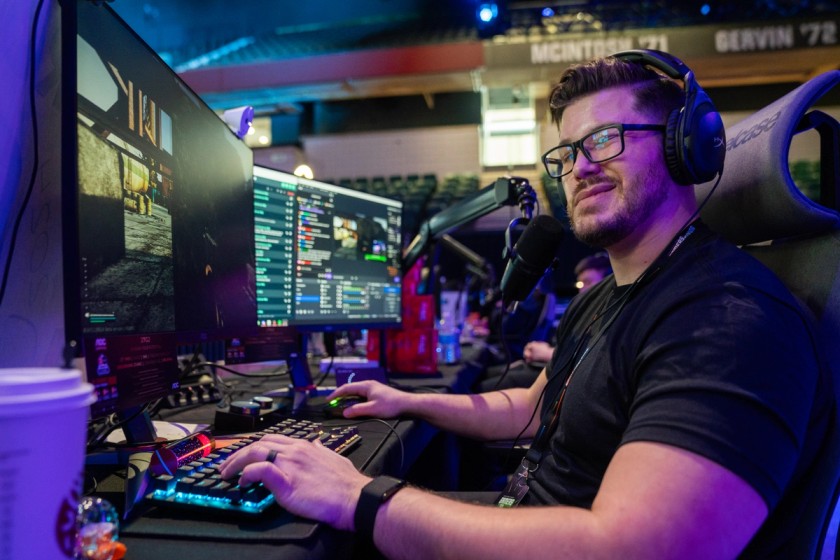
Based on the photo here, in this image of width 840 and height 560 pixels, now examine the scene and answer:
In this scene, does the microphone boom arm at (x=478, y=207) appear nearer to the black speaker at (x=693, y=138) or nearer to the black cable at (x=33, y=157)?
the black speaker at (x=693, y=138)

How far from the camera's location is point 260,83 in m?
9.43

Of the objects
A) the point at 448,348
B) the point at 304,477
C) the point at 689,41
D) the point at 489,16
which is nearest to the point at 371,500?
the point at 304,477

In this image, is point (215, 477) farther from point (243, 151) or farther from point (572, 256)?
point (572, 256)

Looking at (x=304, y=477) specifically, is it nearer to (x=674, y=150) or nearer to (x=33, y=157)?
(x=33, y=157)

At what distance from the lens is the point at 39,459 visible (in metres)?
0.35

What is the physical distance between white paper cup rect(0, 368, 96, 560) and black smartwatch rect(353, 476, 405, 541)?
0.30 metres

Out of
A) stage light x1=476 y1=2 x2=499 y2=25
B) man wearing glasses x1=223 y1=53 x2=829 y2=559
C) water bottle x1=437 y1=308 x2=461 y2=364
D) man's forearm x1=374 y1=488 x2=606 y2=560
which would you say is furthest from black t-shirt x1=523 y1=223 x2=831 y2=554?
stage light x1=476 y1=2 x2=499 y2=25

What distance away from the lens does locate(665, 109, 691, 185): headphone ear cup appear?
90 cm

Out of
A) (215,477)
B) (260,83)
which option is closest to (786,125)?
(215,477)

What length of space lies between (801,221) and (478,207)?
95cm

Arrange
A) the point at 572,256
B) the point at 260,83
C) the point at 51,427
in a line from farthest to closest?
the point at 260,83, the point at 572,256, the point at 51,427

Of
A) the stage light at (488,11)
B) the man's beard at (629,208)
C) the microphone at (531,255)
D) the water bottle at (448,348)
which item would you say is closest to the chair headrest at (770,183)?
the man's beard at (629,208)

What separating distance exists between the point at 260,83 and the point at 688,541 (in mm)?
10075

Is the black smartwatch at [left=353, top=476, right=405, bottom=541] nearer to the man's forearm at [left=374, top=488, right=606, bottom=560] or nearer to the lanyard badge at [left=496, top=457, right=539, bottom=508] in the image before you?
the man's forearm at [left=374, top=488, right=606, bottom=560]
